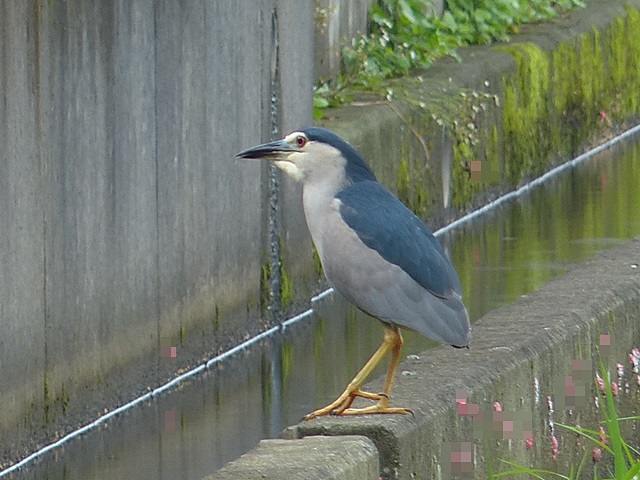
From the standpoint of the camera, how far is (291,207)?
28.4ft

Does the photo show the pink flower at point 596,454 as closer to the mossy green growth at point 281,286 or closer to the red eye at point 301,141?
the red eye at point 301,141

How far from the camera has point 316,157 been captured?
15.4ft

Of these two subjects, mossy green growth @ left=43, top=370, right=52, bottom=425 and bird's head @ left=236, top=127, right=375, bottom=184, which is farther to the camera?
mossy green growth @ left=43, top=370, right=52, bottom=425

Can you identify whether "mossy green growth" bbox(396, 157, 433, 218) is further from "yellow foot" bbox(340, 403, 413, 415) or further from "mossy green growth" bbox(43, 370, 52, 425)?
"yellow foot" bbox(340, 403, 413, 415)

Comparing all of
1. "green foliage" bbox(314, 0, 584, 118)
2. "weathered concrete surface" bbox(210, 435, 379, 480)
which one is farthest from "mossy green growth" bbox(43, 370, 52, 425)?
"green foliage" bbox(314, 0, 584, 118)

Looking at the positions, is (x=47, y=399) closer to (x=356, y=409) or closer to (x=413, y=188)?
(x=356, y=409)

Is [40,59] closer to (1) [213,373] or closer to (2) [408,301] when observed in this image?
(1) [213,373]

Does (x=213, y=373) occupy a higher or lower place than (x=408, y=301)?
lower

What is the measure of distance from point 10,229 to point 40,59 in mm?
652

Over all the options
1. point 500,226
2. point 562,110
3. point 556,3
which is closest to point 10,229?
point 500,226

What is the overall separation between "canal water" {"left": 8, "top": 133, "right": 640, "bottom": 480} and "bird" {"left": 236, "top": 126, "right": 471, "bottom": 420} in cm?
209

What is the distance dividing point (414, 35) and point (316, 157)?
656 centimetres

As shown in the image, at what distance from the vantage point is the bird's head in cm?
466

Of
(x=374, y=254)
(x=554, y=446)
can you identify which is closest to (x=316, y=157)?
(x=374, y=254)
